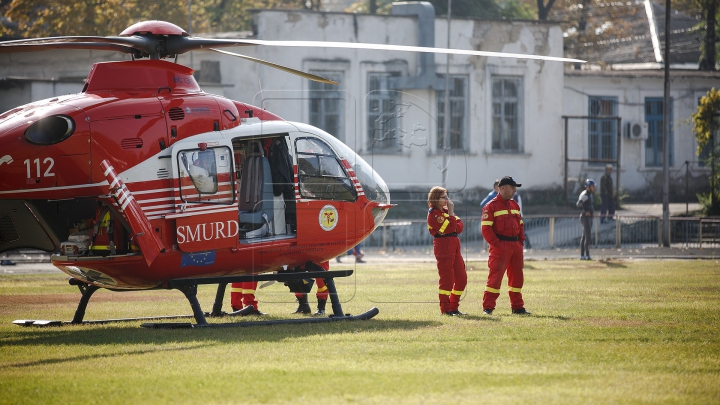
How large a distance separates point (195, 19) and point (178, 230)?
37.2 meters

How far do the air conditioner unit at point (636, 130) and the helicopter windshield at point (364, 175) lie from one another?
30.7 metres

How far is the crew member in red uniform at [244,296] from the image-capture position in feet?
50.5

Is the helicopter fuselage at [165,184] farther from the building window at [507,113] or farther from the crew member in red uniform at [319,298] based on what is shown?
the building window at [507,113]

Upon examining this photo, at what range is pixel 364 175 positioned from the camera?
49.8 feet

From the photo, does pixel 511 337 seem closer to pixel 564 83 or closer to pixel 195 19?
pixel 564 83

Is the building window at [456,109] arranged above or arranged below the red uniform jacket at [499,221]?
above

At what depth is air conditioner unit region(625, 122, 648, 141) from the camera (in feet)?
143

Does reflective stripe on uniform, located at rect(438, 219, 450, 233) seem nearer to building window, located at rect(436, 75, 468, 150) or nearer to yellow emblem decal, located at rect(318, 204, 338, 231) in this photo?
yellow emblem decal, located at rect(318, 204, 338, 231)

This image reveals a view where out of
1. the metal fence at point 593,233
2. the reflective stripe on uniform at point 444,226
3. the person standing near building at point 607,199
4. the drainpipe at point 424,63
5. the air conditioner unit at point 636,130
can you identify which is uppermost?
the drainpipe at point 424,63

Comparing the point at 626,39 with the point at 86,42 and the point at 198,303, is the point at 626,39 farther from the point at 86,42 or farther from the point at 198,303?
the point at 86,42

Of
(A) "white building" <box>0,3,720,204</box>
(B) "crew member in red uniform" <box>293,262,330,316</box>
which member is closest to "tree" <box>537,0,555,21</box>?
(A) "white building" <box>0,3,720,204</box>

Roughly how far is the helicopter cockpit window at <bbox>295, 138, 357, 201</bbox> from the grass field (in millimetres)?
2037

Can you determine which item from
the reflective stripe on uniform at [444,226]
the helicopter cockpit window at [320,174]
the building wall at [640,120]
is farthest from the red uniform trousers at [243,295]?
the building wall at [640,120]

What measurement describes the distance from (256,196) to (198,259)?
1416 millimetres
